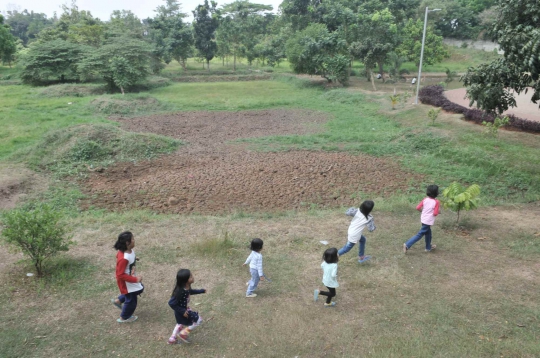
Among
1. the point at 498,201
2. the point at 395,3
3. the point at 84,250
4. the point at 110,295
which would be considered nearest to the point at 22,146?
the point at 84,250

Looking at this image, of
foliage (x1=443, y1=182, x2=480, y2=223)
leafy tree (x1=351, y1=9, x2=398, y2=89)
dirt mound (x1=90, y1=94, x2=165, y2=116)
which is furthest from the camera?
leafy tree (x1=351, y1=9, x2=398, y2=89)

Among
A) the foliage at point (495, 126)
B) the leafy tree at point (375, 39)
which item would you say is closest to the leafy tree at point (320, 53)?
the leafy tree at point (375, 39)

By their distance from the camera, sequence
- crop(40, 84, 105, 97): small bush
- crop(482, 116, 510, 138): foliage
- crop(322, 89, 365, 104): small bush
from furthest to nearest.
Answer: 1. crop(40, 84, 105, 97): small bush
2. crop(322, 89, 365, 104): small bush
3. crop(482, 116, 510, 138): foliage

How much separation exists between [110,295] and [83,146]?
942 cm

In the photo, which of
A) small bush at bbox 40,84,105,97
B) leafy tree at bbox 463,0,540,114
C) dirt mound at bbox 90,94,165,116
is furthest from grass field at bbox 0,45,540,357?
small bush at bbox 40,84,105,97

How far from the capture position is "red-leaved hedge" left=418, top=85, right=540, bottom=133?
15062 mm

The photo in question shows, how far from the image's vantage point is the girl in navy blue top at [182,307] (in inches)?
177

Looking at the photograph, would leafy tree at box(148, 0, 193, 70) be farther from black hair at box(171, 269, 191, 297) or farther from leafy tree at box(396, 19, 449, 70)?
black hair at box(171, 269, 191, 297)

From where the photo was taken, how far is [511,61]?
8406 mm

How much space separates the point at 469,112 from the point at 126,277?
16.7 m

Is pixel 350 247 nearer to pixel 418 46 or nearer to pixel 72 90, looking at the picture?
pixel 72 90

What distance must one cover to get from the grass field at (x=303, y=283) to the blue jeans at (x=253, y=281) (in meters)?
0.17

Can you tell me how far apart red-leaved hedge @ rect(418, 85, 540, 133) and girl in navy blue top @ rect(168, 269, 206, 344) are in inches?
399

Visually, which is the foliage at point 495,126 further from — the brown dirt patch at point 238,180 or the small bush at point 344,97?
the small bush at point 344,97
